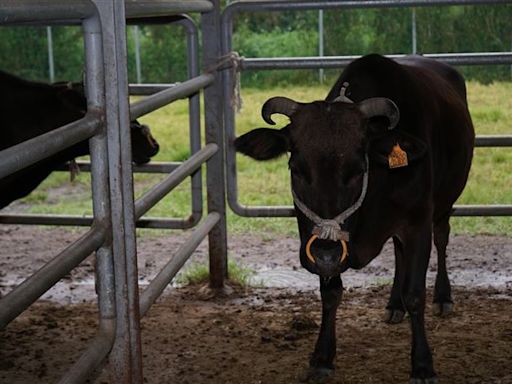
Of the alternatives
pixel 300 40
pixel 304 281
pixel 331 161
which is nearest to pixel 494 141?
pixel 304 281

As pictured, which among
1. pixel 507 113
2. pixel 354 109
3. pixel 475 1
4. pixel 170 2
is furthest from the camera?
pixel 507 113

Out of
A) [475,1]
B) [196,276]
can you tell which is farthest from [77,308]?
[475,1]

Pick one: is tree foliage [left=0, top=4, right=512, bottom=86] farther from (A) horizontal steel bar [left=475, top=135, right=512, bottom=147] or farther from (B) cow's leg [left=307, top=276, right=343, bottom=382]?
(B) cow's leg [left=307, top=276, right=343, bottom=382]

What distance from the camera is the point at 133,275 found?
11.5ft

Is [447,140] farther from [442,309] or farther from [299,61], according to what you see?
[299,61]

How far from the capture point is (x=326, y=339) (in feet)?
14.8

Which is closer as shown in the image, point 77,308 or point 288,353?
point 288,353

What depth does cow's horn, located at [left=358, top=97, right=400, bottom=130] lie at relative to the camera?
397 cm

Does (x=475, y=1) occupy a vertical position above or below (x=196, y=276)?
above

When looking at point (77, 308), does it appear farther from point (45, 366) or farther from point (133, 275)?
point (133, 275)

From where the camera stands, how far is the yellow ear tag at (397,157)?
401cm

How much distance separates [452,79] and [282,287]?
1.59 meters

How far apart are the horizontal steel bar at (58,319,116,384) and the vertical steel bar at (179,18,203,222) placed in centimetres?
217

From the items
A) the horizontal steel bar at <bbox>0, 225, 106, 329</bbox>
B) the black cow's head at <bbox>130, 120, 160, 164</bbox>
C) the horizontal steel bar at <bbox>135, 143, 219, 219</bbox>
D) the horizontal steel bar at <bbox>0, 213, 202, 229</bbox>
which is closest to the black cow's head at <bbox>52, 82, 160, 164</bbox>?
the black cow's head at <bbox>130, 120, 160, 164</bbox>
